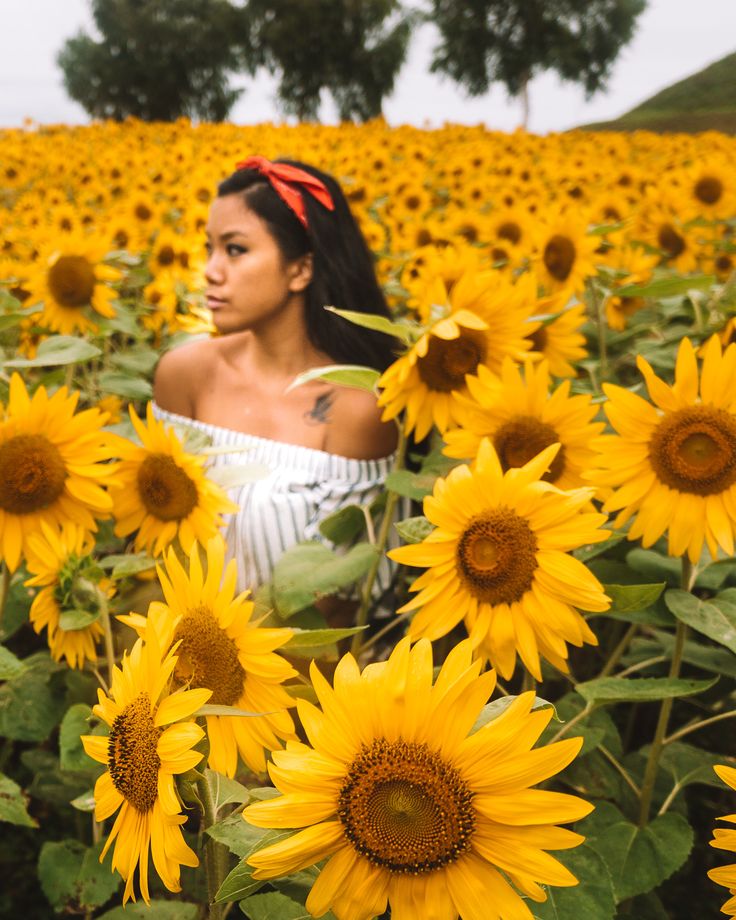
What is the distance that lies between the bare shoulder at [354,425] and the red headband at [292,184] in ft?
1.49

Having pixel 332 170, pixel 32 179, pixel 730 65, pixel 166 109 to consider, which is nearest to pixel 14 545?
pixel 332 170

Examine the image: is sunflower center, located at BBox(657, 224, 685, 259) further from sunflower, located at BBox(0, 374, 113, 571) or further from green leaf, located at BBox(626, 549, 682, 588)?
sunflower, located at BBox(0, 374, 113, 571)

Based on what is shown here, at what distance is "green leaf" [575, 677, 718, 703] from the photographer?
891mm

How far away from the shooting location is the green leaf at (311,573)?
112cm

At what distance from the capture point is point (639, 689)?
3.06ft

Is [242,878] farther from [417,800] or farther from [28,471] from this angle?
[28,471]

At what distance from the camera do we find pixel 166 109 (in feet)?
86.3

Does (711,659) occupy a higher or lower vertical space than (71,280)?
lower

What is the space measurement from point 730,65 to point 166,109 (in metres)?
18.2

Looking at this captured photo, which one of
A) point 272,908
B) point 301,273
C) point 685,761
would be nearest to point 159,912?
point 272,908

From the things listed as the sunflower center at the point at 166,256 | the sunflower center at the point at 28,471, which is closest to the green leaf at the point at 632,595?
the sunflower center at the point at 28,471

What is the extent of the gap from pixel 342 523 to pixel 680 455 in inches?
22.0

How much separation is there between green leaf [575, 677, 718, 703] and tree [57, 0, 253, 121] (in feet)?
90.8

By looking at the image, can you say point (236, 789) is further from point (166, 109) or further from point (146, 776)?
point (166, 109)
